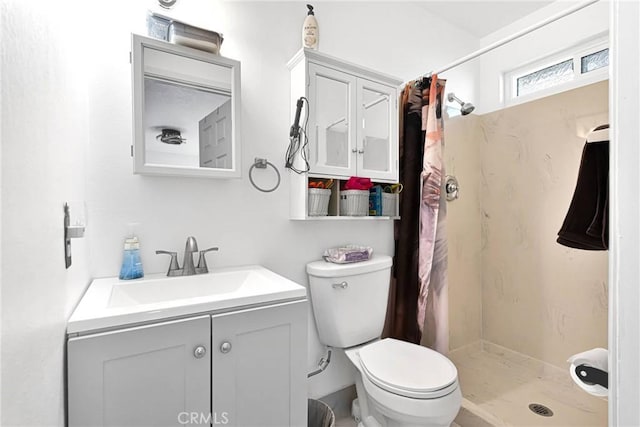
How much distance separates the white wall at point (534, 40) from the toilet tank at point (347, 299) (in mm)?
1783

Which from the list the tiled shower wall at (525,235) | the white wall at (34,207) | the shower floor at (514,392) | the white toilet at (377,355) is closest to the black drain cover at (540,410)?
the shower floor at (514,392)

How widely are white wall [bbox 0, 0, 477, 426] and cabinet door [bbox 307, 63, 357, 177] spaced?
6.4 inches

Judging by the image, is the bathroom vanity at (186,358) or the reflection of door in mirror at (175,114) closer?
the bathroom vanity at (186,358)

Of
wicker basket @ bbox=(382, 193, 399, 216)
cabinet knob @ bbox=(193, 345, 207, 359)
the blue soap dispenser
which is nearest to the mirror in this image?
the blue soap dispenser

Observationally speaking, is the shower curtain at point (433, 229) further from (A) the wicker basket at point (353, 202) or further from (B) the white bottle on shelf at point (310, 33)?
(B) the white bottle on shelf at point (310, 33)

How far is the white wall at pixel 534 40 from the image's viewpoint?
191cm

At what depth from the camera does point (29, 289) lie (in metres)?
0.49

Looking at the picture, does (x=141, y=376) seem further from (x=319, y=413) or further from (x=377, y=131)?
(x=377, y=131)

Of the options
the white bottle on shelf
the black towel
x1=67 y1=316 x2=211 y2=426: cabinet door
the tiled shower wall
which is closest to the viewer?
x1=67 y1=316 x2=211 y2=426: cabinet door

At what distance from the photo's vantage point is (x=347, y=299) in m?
1.48

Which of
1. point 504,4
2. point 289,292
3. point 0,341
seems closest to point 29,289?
point 0,341

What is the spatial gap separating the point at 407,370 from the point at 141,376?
1.02 metres

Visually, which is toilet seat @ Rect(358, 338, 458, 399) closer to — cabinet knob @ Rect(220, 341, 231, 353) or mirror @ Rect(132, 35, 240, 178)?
cabinet knob @ Rect(220, 341, 231, 353)

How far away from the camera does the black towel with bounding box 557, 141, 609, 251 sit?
1046 mm
